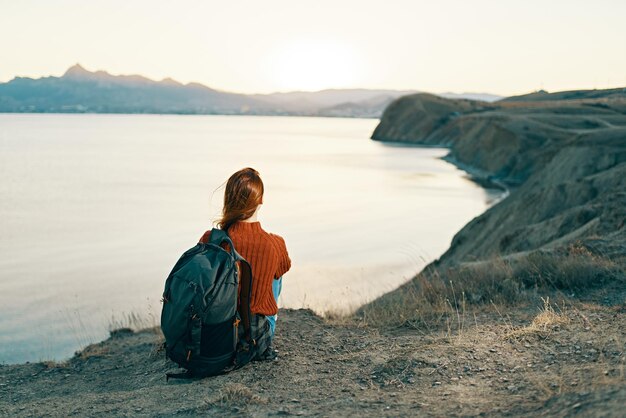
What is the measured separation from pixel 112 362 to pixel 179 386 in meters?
2.61

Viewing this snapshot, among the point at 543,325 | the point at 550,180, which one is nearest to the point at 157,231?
the point at 550,180

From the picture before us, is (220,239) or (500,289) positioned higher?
(220,239)

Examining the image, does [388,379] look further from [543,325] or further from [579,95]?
[579,95]

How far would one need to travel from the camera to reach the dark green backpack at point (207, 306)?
4.97m

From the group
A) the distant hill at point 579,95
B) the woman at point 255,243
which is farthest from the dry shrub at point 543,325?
the distant hill at point 579,95

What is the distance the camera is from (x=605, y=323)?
6.33m

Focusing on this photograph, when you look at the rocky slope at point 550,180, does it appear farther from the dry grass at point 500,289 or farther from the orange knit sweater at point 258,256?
the orange knit sweater at point 258,256

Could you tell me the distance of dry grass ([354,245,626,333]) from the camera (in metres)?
7.51

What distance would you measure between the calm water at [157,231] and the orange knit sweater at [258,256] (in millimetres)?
544

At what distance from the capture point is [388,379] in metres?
5.36

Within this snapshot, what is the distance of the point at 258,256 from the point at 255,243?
117mm

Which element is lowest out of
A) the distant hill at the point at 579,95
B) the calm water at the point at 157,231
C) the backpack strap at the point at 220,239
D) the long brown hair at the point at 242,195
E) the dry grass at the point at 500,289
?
the calm water at the point at 157,231

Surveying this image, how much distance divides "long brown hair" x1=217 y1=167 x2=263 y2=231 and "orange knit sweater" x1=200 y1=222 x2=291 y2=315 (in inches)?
5.2

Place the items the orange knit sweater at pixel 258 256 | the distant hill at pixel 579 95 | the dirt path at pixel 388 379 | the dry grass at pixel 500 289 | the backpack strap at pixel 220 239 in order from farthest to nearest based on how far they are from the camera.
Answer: the distant hill at pixel 579 95 < the dry grass at pixel 500 289 < the orange knit sweater at pixel 258 256 < the backpack strap at pixel 220 239 < the dirt path at pixel 388 379
